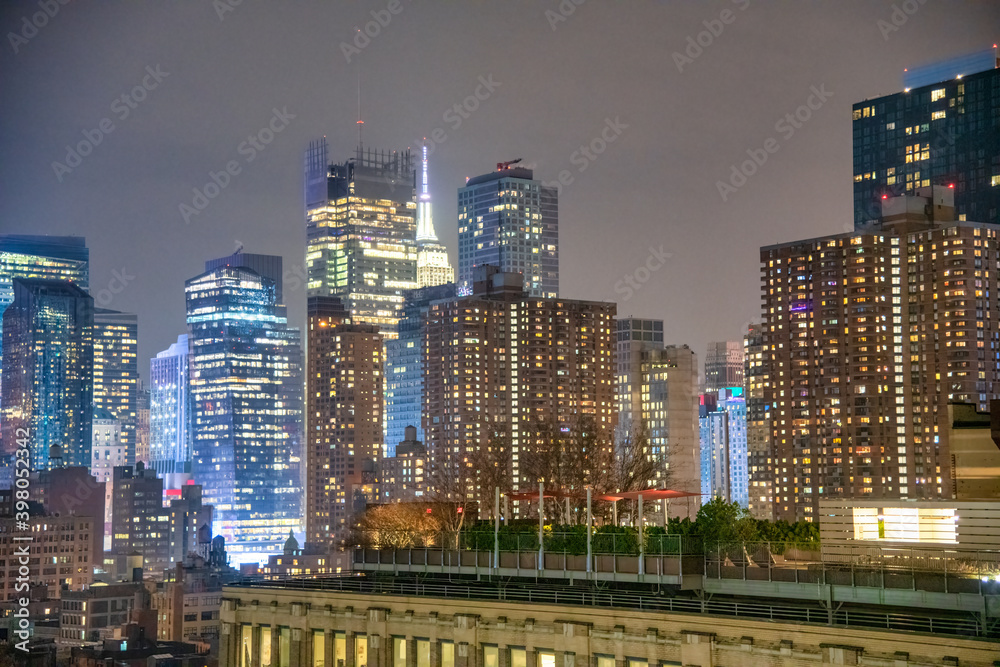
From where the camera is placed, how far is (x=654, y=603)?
147ft

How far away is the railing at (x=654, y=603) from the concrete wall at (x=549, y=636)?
0.64 m

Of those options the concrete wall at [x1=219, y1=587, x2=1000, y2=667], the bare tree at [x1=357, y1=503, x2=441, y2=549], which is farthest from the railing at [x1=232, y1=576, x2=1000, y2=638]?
the bare tree at [x1=357, y1=503, x2=441, y2=549]

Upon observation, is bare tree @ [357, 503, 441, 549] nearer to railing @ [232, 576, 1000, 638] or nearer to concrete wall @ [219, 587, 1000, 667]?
railing @ [232, 576, 1000, 638]

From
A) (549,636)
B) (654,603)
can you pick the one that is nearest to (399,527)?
(549,636)

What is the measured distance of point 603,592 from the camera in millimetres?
48188

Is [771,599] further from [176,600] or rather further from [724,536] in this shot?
[176,600]

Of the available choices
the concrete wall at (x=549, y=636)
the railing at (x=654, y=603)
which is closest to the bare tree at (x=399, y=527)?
the railing at (x=654, y=603)

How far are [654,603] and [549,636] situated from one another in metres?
3.78

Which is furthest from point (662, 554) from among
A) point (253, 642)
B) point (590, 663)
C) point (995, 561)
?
point (253, 642)

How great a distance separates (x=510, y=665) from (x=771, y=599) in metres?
9.01

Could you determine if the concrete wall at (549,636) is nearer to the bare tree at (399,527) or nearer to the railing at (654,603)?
the railing at (654,603)

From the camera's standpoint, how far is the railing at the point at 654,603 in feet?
123

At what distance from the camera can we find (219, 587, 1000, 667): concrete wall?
37.3 meters

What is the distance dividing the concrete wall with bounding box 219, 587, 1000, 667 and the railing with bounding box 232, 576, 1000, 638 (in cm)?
64
